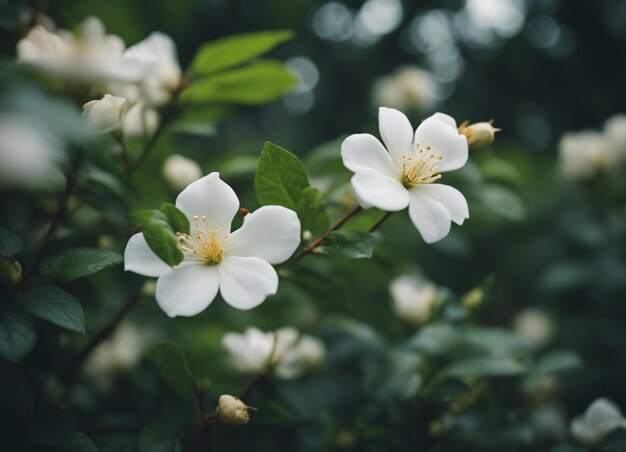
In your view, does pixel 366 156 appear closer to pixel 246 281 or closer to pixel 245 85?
pixel 246 281

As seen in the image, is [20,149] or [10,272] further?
[10,272]

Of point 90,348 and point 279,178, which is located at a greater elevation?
point 279,178

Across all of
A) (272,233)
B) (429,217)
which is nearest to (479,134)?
(429,217)

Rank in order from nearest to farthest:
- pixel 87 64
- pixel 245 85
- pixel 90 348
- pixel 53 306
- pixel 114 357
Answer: pixel 87 64
pixel 53 306
pixel 90 348
pixel 245 85
pixel 114 357

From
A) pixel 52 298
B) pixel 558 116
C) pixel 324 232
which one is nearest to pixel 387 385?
pixel 324 232

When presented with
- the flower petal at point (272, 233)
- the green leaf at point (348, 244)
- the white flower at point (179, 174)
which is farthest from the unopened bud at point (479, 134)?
the white flower at point (179, 174)

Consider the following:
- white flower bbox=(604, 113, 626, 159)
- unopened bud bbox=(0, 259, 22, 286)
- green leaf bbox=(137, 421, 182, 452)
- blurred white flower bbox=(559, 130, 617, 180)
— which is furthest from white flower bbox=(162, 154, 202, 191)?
white flower bbox=(604, 113, 626, 159)

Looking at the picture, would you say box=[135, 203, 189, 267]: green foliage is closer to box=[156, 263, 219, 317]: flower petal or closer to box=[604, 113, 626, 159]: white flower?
box=[156, 263, 219, 317]: flower petal

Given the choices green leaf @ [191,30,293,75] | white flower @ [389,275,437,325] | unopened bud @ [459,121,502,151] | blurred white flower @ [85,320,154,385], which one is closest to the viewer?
unopened bud @ [459,121,502,151]
